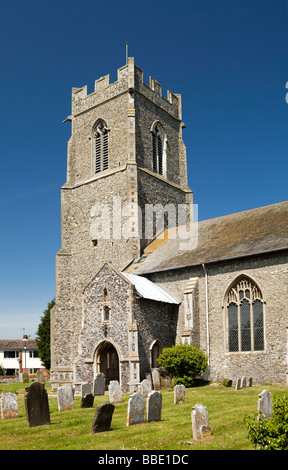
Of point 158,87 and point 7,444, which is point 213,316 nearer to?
point 7,444

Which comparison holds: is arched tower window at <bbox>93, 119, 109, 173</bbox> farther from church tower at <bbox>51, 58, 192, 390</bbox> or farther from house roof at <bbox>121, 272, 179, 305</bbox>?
house roof at <bbox>121, 272, 179, 305</bbox>

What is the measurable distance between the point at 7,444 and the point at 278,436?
5.76 m

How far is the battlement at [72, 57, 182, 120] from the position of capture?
32188 mm

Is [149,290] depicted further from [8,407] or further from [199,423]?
[199,423]

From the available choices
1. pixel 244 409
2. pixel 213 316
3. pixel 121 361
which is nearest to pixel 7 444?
pixel 244 409

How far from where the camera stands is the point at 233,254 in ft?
73.4

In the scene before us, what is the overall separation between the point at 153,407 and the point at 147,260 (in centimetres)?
1549

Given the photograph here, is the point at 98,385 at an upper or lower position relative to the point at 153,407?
lower

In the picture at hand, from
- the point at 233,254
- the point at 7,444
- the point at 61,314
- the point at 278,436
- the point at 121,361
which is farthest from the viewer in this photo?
the point at 61,314

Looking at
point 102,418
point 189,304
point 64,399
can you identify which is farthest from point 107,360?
point 102,418

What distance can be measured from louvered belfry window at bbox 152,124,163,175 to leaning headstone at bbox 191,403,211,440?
24308 mm

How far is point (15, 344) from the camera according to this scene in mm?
64062

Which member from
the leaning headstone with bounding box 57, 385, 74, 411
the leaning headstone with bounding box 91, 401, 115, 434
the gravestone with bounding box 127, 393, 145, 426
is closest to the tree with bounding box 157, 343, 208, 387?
the leaning headstone with bounding box 57, 385, 74, 411

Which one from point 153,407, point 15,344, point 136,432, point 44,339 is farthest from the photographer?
point 15,344
